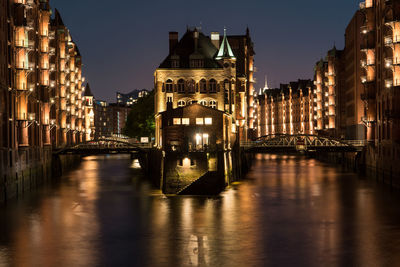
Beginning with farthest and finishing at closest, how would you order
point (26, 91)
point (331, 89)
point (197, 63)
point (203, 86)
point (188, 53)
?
point (331, 89) → point (188, 53) → point (197, 63) → point (203, 86) → point (26, 91)

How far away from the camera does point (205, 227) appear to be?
1938 inches

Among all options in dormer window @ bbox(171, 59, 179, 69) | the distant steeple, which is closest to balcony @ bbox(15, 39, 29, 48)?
dormer window @ bbox(171, 59, 179, 69)

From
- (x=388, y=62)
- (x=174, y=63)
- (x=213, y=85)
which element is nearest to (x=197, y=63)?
(x=174, y=63)

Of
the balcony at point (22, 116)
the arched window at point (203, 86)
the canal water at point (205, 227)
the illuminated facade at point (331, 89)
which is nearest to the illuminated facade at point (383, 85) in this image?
the canal water at point (205, 227)

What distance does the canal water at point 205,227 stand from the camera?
39.4 metres

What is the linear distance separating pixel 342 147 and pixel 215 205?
38.7 m

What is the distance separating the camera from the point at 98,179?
301 feet

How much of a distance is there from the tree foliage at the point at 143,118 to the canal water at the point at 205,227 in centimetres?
4163

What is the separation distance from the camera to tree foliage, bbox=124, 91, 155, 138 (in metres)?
117

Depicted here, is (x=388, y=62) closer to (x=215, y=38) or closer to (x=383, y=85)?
(x=383, y=85)

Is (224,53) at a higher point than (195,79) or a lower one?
higher

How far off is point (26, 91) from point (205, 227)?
27.5 meters

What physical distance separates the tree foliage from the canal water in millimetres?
41634

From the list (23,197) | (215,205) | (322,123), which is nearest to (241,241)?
(215,205)
